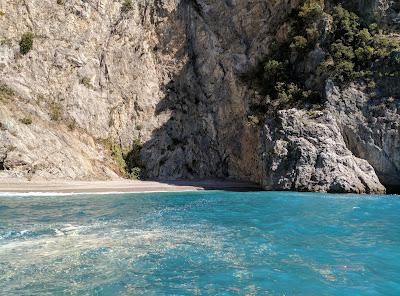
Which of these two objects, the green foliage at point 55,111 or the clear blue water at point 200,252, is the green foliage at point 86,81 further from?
the clear blue water at point 200,252

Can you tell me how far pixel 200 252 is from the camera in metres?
11.8

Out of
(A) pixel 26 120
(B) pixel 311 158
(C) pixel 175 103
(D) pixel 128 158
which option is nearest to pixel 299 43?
(B) pixel 311 158

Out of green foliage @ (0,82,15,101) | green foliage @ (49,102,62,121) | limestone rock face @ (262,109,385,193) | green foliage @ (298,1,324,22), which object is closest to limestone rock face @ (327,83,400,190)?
limestone rock face @ (262,109,385,193)

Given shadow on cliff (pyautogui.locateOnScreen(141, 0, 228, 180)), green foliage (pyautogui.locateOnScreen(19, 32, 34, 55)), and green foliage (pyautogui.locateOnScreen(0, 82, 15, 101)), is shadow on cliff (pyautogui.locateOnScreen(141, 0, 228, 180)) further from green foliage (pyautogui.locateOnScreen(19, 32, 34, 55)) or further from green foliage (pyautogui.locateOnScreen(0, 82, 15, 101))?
green foliage (pyautogui.locateOnScreen(19, 32, 34, 55))

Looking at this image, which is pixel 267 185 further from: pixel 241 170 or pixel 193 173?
pixel 193 173

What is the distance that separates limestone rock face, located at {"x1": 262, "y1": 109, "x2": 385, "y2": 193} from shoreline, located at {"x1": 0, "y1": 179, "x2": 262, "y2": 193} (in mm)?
3576

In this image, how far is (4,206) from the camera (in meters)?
22.8

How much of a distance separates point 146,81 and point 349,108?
2329 centimetres

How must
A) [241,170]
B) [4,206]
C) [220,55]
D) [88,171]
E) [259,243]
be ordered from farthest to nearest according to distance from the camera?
[220,55], [241,170], [88,171], [4,206], [259,243]

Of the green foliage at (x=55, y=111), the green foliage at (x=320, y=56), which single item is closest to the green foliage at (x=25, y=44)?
the green foliage at (x=55, y=111)

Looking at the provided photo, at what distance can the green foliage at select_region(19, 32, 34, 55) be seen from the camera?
42.4 meters

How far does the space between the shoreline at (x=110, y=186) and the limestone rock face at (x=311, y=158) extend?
3.58 meters

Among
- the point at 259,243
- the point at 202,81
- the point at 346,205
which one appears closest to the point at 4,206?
the point at 259,243

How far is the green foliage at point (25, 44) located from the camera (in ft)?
139
